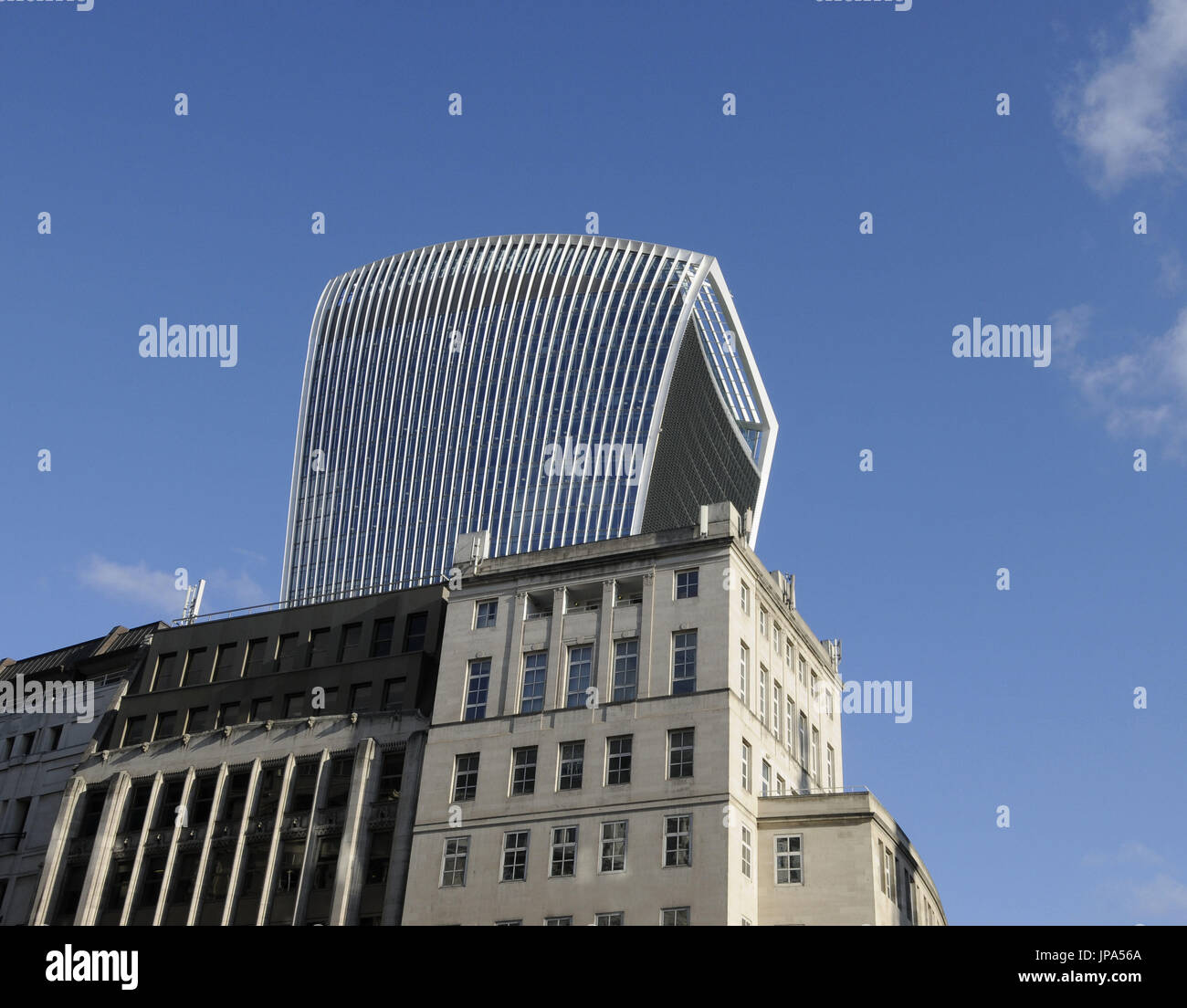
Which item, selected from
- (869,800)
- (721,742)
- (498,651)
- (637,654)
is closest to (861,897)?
(869,800)

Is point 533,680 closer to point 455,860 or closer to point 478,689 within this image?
point 478,689

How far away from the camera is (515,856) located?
7469cm

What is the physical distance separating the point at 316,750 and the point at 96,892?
17.0m

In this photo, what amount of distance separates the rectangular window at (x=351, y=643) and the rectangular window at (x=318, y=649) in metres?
1.04

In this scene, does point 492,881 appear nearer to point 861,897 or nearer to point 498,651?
point 498,651

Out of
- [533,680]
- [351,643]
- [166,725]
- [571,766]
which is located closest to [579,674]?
[533,680]

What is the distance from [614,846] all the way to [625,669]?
10.9 metres

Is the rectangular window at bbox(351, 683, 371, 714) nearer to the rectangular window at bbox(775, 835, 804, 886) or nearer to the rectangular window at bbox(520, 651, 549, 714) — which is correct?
the rectangular window at bbox(520, 651, 549, 714)

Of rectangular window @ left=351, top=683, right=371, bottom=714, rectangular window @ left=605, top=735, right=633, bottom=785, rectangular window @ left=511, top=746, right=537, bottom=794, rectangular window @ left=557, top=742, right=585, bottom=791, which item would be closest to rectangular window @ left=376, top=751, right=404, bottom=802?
rectangular window @ left=351, top=683, right=371, bottom=714

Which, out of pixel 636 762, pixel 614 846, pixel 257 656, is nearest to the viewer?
pixel 614 846

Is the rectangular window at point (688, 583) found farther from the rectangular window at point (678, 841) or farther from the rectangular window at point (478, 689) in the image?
the rectangular window at point (678, 841)

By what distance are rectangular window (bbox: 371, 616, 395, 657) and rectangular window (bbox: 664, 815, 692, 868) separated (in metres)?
28.0
